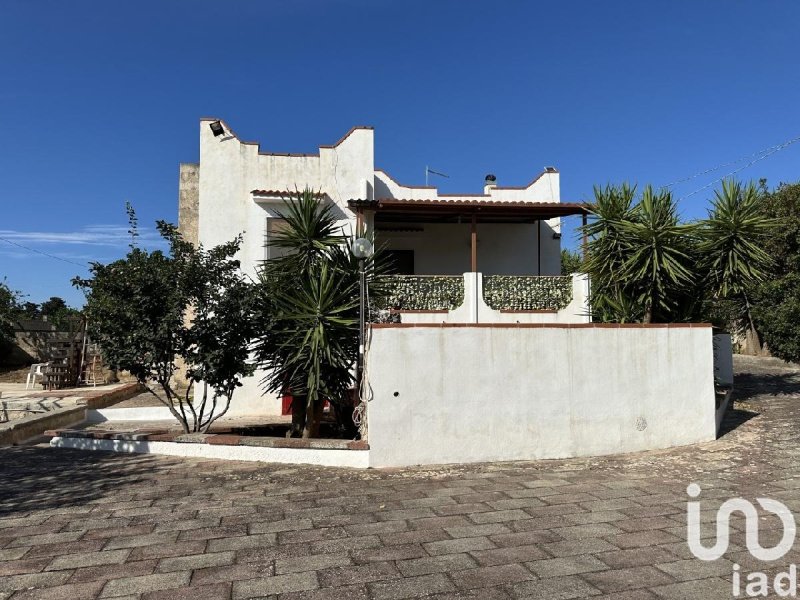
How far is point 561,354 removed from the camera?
7492mm

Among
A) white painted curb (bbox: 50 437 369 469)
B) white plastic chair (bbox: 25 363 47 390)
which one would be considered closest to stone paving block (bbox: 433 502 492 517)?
white painted curb (bbox: 50 437 369 469)

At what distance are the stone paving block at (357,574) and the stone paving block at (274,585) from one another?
0.27 ft

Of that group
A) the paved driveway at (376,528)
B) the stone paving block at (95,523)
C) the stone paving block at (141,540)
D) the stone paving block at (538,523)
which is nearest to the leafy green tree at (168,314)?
the paved driveway at (376,528)

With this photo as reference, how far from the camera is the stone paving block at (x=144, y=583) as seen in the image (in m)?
3.47

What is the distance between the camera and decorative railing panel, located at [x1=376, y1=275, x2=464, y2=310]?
11156 mm

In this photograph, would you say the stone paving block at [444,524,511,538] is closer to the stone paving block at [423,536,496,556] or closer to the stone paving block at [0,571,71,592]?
the stone paving block at [423,536,496,556]

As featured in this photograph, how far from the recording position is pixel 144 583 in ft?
11.8

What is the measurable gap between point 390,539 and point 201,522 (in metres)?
1.79

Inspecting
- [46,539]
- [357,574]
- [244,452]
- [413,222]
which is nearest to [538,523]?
[357,574]

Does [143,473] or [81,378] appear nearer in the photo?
[143,473]

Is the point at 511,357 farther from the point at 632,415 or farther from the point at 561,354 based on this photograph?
the point at 632,415

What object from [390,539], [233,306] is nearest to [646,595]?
[390,539]

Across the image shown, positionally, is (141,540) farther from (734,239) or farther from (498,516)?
(734,239)

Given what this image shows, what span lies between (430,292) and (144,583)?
8298mm
